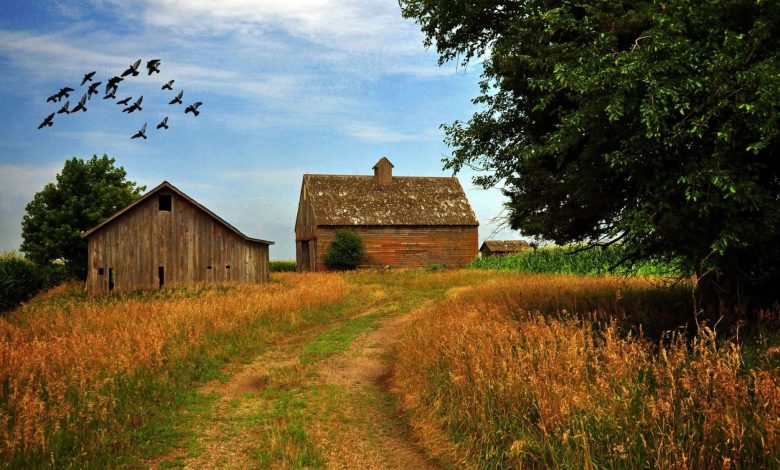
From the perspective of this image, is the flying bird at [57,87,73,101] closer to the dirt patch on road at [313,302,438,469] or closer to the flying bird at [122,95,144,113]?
the flying bird at [122,95,144,113]

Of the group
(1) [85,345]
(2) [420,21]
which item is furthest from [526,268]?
(1) [85,345]

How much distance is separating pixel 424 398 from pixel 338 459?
2097 mm

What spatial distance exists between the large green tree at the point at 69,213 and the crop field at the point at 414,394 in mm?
34856

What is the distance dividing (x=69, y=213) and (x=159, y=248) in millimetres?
21313

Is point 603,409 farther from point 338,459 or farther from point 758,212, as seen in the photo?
point 758,212

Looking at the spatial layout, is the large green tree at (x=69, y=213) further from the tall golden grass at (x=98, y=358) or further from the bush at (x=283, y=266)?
the tall golden grass at (x=98, y=358)

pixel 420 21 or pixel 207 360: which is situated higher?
pixel 420 21

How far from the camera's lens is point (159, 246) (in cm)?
3045

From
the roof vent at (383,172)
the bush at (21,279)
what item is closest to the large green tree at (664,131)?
the bush at (21,279)

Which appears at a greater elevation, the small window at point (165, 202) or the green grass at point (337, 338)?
the small window at point (165, 202)

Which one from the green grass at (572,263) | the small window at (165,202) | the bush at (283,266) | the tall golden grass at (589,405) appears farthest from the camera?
the bush at (283,266)

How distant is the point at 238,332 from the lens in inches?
611

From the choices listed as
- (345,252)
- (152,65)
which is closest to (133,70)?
(152,65)

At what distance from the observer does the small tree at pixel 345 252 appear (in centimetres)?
4406
